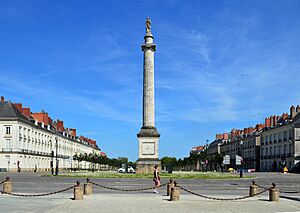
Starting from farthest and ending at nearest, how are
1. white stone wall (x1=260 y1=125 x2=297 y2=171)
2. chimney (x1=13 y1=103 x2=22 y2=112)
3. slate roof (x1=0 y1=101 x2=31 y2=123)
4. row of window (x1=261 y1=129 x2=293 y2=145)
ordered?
1. row of window (x1=261 y1=129 x2=293 y2=145)
2. chimney (x1=13 y1=103 x2=22 y2=112)
3. white stone wall (x1=260 y1=125 x2=297 y2=171)
4. slate roof (x1=0 y1=101 x2=31 y2=123)

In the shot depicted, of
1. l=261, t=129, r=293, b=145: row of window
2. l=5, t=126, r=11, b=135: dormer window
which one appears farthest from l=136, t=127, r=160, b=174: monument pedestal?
l=261, t=129, r=293, b=145: row of window

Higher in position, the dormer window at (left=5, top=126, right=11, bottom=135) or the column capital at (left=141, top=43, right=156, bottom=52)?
the column capital at (left=141, top=43, right=156, bottom=52)

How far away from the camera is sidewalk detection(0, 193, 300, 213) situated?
14.3 meters

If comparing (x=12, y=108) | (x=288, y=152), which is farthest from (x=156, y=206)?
(x=288, y=152)

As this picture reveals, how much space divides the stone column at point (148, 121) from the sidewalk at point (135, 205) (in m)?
24.9

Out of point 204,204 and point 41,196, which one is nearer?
point 204,204

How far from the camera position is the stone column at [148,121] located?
42969mm

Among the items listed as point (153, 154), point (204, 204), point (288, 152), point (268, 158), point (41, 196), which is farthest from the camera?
point (268, 158)

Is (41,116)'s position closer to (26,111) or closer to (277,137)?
(26,111)

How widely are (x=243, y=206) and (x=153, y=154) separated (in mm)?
27447

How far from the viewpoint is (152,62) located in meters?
45.8

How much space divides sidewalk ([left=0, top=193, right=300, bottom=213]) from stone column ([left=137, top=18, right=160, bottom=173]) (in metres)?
24.9

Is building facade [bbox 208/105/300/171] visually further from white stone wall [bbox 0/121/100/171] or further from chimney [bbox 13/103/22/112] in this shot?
chimney [bbox 13/103/22/112]

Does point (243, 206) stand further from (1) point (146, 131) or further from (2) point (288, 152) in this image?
(2) point (288, 152)
